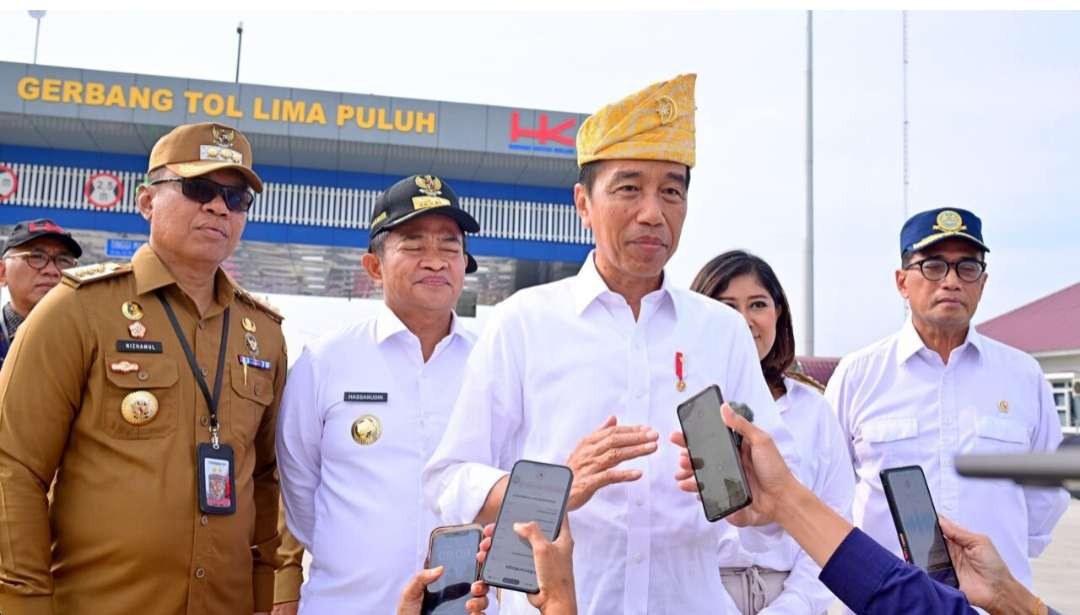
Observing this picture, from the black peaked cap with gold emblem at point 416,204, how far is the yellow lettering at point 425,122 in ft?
39.2

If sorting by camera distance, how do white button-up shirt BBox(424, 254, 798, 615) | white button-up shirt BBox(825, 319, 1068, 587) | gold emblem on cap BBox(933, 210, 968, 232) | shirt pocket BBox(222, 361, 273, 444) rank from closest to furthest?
white button-up shirt BBox(424, 254, 798, 615)
shirt pocket BBox(222, 361, 273, 444)
white button-up shirt BBox(825, 319, 1068, 587)
gold emblem on cap BBox(933, 210, 968, 232)

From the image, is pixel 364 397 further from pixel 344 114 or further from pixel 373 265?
pixel 344 114

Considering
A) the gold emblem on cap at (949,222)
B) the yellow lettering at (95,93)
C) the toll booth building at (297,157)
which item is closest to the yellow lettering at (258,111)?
the toll booth building at (297,157)

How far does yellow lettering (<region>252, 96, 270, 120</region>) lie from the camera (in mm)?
14796

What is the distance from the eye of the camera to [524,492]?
1.86 meters

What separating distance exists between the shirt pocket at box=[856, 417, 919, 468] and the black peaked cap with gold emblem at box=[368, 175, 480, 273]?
2.01 m

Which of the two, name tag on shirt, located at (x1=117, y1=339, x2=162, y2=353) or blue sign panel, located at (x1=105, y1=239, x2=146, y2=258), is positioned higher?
blue sign panel, located at (x1=105, y1=239, x2=146, y2=258)

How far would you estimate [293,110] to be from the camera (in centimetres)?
1485

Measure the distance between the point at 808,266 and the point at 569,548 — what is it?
15337 millimetres

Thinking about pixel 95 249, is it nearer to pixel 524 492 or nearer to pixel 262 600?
pixel 262 600

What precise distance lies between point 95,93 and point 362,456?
13.5 meters

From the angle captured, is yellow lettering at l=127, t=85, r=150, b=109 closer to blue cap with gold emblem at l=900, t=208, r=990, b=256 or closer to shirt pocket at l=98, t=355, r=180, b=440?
shirt pocket at l=98, t=355, r=180, b=440

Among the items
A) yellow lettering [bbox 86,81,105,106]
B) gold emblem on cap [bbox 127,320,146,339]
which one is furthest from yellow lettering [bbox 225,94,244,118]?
gold emblem on cap [bbox 127,320,146,339]

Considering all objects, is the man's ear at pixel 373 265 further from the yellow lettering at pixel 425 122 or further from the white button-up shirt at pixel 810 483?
the yellow lettering at pixel 425 122
